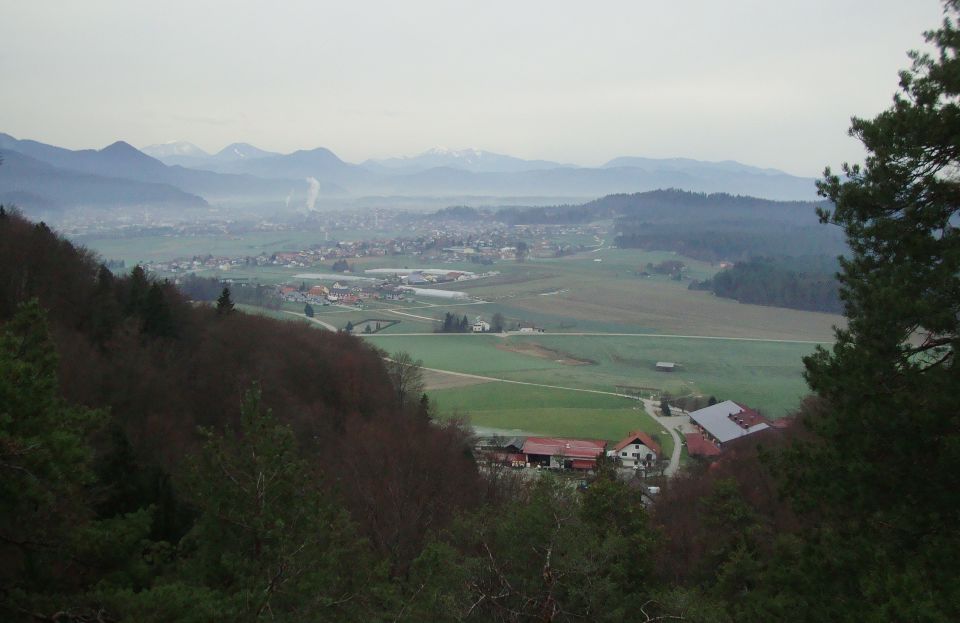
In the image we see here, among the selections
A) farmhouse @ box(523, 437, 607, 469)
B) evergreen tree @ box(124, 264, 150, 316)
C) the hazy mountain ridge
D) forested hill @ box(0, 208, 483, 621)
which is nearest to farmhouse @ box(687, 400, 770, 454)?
farmhouse @ box(523, 437, 607, 469)

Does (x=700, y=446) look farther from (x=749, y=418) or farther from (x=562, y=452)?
(x=562, y=452)

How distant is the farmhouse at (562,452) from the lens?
15547 mm

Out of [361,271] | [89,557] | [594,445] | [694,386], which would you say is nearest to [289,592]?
[89,557]

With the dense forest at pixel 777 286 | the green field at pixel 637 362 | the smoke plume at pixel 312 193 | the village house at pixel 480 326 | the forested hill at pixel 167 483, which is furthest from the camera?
the smoke plume at pixel 312 193

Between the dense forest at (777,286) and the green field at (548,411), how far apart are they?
22.5 meters

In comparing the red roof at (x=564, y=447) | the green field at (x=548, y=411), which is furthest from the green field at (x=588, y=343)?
the red roof at (x=564, y=447)

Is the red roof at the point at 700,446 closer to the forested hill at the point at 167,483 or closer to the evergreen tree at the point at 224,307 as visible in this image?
the forested hill at the point at 167,483

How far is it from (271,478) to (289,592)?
2.53 ft

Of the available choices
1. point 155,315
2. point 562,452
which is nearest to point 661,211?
point 562,452

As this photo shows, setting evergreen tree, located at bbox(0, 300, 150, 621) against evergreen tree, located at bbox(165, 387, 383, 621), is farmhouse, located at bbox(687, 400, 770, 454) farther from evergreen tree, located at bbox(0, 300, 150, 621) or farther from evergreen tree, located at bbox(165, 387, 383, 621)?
evergreen tree, located at bbox(0, 300, 150, 621)

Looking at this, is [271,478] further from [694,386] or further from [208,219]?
[208,219]

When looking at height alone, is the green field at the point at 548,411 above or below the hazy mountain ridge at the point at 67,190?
below

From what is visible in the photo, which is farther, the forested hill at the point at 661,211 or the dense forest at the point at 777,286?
the forested hill at the point at 661,211

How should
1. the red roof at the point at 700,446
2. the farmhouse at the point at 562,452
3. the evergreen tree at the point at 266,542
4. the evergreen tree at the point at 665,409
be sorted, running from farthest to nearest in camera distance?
1. the evergreen tree at the point at 665,409
2. the red roof at the point at 700,446
3. the farmhouse at the point at 562,452
4. the evergreen tree at the point at 266,542
